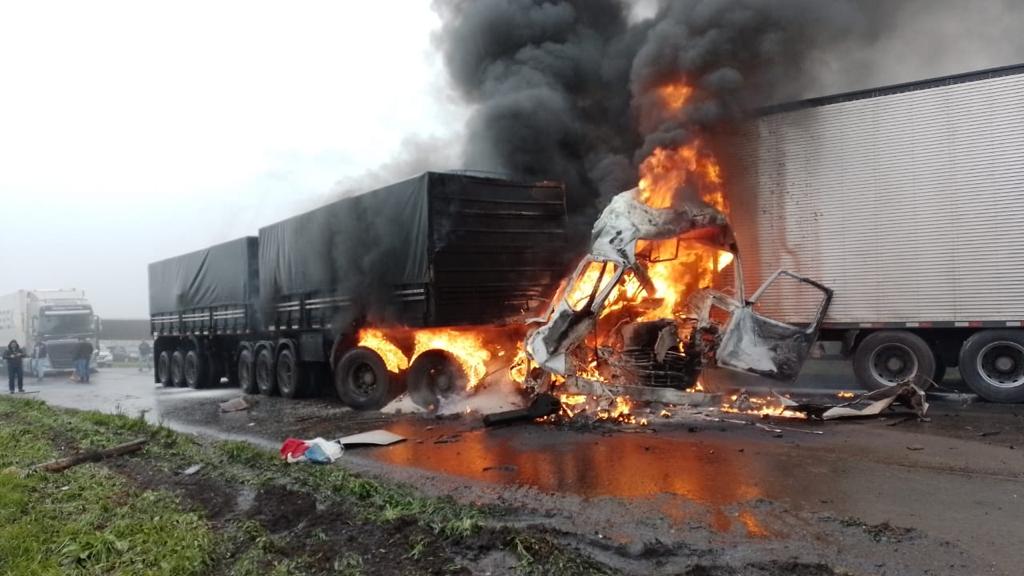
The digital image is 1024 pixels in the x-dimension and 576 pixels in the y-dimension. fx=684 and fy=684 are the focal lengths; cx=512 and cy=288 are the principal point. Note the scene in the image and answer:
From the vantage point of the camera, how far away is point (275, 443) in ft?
27.1

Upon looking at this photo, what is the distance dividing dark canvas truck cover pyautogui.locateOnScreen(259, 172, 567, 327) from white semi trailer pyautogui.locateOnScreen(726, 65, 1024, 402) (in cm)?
353

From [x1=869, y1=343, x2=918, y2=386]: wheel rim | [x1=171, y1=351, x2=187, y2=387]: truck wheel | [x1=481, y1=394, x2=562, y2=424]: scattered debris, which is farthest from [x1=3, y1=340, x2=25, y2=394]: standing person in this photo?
[x1=869, y1=343, x2=918, y2=386]: wheel rim

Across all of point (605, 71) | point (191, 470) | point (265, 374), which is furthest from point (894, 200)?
point (265, 374)

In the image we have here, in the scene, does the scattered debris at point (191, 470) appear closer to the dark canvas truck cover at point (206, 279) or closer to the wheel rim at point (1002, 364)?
the dark canvas truck cover at point (206, 279)

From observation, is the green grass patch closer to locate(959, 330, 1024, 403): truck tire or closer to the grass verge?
the grass verge

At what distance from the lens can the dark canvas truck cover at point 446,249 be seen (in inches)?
386

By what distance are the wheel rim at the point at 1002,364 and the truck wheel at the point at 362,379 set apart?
855cm

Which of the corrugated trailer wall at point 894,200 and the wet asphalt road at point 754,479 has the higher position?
the corrugated trailer wall at point 894,200

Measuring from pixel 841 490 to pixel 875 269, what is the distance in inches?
241

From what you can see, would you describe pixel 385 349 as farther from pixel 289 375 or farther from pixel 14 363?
pixel 14 363

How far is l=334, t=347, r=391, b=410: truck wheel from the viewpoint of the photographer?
34.9 feet

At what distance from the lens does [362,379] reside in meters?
11.1

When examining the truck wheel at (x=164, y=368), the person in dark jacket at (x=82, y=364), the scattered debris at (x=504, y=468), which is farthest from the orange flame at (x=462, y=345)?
the person in dark jacket at (x=82, y=364)

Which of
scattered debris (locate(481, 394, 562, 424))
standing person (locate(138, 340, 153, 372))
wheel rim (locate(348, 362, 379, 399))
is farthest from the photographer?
standing person (locate(138, 340, 153, 372))
